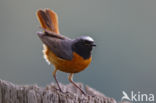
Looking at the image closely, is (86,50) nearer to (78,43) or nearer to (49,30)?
(78,43)

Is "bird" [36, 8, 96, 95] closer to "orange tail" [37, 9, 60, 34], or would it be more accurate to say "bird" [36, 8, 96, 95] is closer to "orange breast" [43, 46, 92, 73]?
"orange breast" [43, 46, 92, 73]

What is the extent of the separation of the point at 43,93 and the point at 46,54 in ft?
4.52

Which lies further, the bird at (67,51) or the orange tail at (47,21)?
the orange tail at (47,21)

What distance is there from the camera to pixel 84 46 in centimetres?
448

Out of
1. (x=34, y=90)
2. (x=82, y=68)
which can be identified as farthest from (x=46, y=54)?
(x=34, y=90)

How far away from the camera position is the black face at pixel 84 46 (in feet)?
14.4

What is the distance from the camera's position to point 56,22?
5.20 metres

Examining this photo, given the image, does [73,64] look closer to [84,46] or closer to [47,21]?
[84,46]

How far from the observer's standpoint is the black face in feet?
14.4

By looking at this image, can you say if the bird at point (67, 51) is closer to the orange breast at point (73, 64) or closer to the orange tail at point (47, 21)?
the orange breast at point (73, 64)

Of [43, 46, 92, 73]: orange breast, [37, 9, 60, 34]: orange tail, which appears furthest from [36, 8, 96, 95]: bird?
[37, 9, 60, 34]: orange tail

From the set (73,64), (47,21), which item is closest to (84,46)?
(73,64)

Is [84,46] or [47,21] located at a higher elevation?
[47,21]

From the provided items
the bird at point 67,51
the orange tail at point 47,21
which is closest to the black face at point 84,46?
the bird at point 67,51
